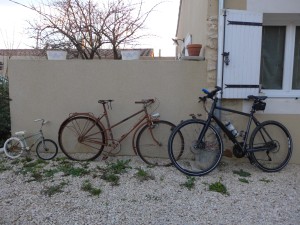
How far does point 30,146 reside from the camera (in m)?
5.28

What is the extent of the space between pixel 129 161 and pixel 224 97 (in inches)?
65.2

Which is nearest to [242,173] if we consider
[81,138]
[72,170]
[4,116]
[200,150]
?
[200,150]

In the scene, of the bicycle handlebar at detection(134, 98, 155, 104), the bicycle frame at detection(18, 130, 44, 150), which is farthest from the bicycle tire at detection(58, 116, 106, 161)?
the bicycle handlebar at detection(134, 98, 155, 104)

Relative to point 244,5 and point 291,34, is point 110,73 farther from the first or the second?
point 291,34

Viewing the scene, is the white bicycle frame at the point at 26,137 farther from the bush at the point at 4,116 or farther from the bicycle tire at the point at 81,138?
the bush at the point at 4,116

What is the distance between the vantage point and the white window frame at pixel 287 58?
489 centimetres

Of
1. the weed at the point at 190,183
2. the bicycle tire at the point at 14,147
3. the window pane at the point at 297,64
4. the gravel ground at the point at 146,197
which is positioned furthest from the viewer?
the bicycle tire at the point at 14,147

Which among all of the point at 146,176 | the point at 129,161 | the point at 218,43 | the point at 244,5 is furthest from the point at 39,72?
the point at 244,5

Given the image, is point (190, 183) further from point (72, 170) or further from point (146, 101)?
point (72, 170)

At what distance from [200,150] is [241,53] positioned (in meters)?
1.47

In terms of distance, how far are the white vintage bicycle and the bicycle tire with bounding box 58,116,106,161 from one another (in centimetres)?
21

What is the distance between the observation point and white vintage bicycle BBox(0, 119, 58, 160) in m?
5.05

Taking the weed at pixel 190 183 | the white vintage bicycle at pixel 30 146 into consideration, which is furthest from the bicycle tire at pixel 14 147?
the weed at pixel 190 183

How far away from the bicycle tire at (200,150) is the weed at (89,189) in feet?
3.67
